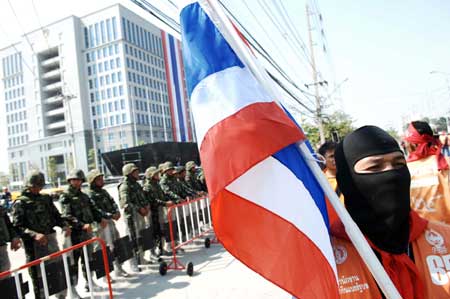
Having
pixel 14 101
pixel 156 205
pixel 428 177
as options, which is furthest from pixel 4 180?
pixel 428 177

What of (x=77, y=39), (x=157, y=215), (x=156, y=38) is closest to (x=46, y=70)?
(x=77, y=39)

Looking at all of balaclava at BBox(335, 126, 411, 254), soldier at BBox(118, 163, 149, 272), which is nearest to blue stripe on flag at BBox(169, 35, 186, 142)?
soldier at BBox(118, 163, 149, 272)

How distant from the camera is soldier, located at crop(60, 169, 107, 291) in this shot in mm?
5465

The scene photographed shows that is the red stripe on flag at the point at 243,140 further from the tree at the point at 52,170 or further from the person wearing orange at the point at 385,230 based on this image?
the tree at the point at 52,170

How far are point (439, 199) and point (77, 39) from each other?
75.0 m

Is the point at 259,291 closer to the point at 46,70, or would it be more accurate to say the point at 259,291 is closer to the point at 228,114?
the point at 228,114

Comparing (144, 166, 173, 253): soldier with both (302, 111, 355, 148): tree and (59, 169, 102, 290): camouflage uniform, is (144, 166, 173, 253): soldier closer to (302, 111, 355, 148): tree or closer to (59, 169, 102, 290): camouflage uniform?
(59, 169, 102, 290): camouflage uniform

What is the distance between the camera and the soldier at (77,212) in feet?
17.9

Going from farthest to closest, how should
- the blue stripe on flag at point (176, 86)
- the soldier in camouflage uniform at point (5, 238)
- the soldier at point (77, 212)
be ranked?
the blue stripe on flag at point (176, 86) → the soldier at point (77, 212) → the soldier in camouflage uniform at point (5, 238)

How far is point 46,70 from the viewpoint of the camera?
7406 centimetres

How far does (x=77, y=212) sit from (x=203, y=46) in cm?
482

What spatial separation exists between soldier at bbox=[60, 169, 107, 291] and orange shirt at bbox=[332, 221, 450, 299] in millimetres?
4677

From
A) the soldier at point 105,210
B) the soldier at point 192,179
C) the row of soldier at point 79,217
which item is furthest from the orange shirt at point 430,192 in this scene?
the soldier at point 192,179

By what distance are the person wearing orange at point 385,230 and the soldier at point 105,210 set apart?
16.4ft
